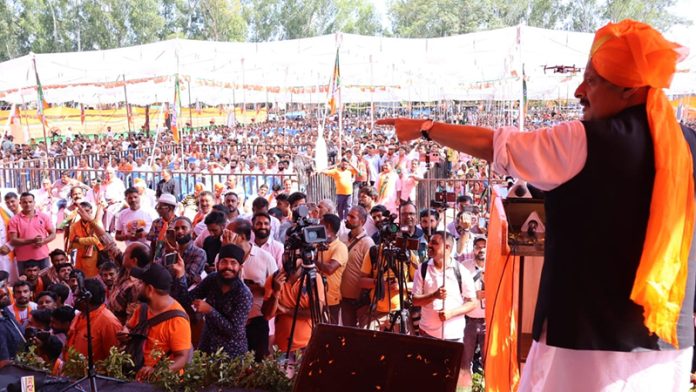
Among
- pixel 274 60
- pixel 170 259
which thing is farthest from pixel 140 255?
pixel 274 60

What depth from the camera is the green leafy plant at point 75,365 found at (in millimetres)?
3945

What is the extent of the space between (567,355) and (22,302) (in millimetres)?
5562

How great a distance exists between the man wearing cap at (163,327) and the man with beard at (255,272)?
1161mm

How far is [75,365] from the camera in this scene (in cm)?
397

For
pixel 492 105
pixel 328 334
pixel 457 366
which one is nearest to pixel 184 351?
pixel 328 334

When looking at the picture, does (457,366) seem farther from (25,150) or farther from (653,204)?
(25,150)

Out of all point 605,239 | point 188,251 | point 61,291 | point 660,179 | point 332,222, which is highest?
point 660,179

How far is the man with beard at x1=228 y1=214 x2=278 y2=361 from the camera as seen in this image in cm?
533

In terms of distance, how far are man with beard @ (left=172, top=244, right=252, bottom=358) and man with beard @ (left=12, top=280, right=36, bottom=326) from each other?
7.18 feet

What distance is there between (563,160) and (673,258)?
0.41 m

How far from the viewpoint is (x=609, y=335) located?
1.93 metres

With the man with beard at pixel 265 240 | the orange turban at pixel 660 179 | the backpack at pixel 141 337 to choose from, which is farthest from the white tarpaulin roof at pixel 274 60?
the orange turban at pixel 660 179

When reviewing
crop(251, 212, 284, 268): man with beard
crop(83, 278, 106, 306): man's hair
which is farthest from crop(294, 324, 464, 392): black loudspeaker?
crop(251, 212, 284, 268): man with beard

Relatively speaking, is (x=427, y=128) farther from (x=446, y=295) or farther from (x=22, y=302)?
(x=22, y=302)
